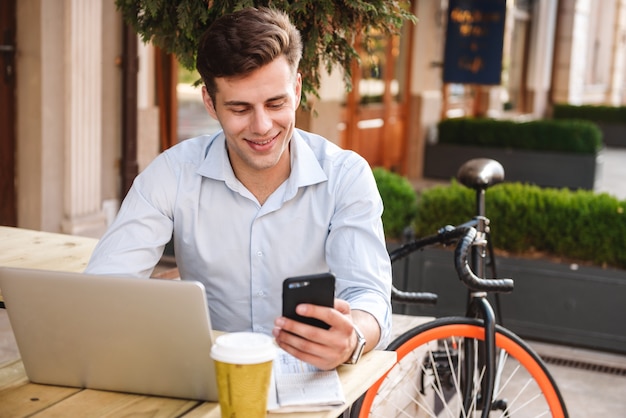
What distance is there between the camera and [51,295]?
5.65ft

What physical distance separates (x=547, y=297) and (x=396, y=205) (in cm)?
Result: 114

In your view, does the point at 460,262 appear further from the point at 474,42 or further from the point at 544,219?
the point at 474,42

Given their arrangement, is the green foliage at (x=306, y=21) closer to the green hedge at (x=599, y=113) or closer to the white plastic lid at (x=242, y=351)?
the white plastic lid at (x=242, y=351)

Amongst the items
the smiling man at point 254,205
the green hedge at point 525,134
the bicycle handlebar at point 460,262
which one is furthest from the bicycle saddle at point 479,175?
the green hedge at point 525,134

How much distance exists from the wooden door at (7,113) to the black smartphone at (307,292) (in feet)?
14.9

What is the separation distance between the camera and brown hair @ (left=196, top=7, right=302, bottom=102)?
7.02 ft

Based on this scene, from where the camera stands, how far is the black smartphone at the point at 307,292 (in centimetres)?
164

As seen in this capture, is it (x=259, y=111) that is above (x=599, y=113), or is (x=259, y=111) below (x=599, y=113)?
above

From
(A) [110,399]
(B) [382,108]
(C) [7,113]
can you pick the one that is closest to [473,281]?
(A) [110,399]

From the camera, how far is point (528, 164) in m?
12.1

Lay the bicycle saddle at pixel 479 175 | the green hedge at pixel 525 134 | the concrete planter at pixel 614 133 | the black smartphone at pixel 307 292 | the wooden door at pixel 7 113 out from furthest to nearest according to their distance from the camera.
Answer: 1. the concrete planter at pixel 614 133
2. the green hedge at pixel 525 134
3. the wooden door at pixel 7 113
4. the bicycle saddle at pixel 479 175
5. the black smartphone at pixel 307 292

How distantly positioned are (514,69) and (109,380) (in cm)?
1767

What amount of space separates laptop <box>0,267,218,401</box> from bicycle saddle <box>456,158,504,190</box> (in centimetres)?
204

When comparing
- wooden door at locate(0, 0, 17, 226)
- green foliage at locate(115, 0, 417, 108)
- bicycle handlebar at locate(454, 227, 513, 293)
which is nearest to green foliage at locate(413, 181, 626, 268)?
green foliage at locate(115, 0, 417, 108)
